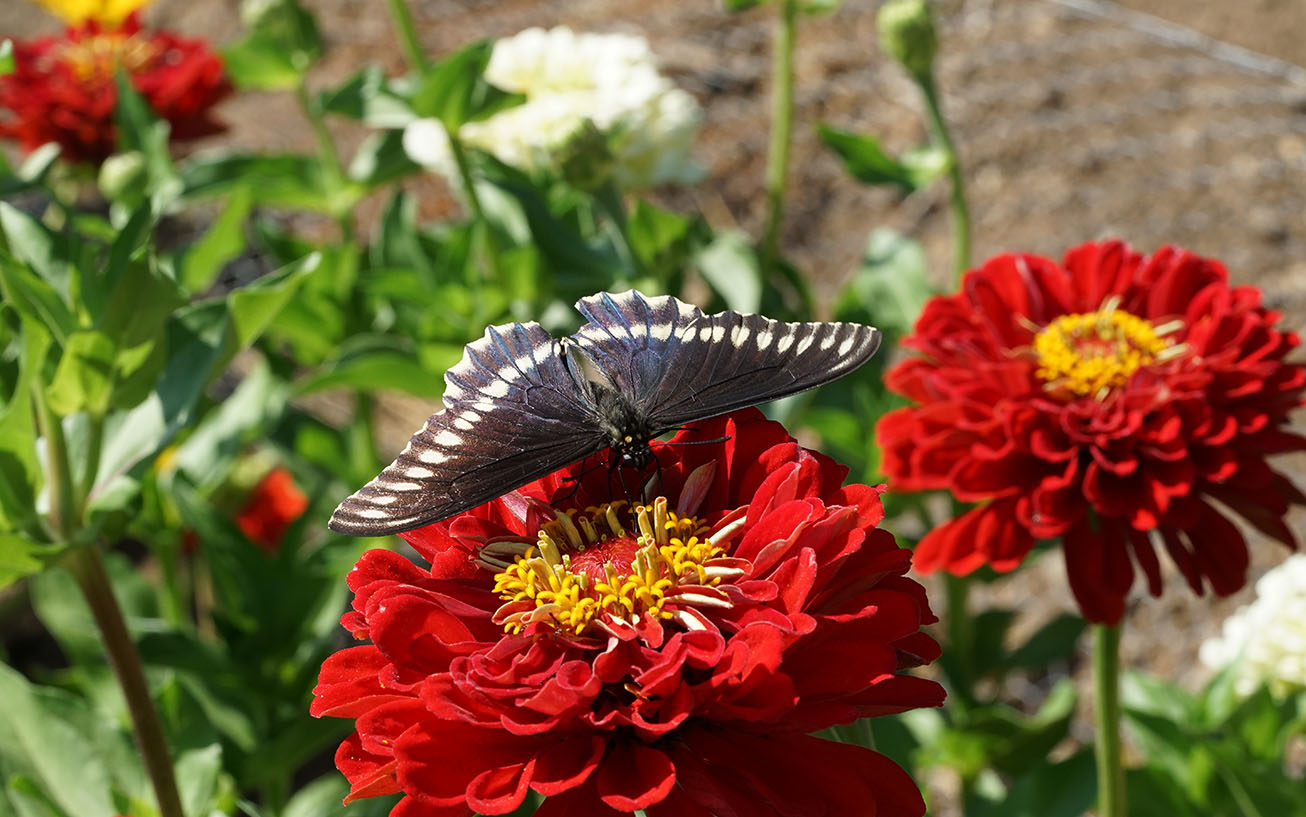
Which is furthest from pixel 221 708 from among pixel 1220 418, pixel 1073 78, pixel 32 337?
pixel 1073 78

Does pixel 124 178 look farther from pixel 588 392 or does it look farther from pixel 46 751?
pixel 588 392

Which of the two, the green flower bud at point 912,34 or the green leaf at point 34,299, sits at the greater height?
the green flower bud at point 912,34

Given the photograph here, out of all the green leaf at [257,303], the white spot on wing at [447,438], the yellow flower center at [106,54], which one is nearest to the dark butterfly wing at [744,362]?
the white spot on wing at [447,438]

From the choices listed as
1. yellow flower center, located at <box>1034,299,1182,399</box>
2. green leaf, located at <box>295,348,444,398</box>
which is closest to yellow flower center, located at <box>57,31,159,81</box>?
green leaf, located at <box>295,348,444,398</box>

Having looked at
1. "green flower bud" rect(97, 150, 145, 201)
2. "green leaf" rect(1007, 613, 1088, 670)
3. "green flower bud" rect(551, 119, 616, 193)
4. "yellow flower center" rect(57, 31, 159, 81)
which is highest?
"green flower bud" rect(551, 119, 616, 193)

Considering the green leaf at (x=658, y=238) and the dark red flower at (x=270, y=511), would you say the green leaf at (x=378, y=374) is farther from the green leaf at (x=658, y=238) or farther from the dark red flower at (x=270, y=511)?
the dark red flower at (x=270, y=511)

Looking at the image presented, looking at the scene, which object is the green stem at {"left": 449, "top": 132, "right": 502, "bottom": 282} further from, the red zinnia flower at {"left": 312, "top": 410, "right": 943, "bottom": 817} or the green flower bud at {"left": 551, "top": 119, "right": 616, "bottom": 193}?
the red zinnia flower at {"left": 312, "top": 410, "right": 943, "bottom": 817}

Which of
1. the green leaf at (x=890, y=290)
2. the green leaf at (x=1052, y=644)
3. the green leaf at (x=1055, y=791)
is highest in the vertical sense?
the green leaf at (x=890, y=290)
